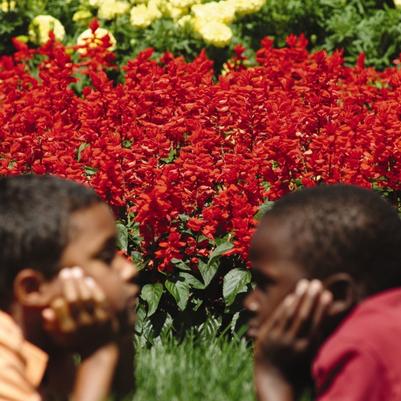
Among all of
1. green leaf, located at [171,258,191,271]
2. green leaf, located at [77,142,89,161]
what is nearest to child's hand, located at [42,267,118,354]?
green leaf, located at [171,258,191,271]

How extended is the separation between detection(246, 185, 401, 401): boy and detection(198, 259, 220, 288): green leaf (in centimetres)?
184

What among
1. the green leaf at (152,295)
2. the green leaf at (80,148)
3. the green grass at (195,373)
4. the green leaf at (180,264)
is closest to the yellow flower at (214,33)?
the green leaf at (80,148)

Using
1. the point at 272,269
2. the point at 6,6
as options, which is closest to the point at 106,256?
the point at 272,269

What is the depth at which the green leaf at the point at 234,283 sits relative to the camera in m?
4.71

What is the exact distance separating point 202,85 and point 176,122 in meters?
0.70

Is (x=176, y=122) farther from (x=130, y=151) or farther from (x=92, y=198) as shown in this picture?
(x=92, y=198)

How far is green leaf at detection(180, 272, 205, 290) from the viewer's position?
482 centimetres

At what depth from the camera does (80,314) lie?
284 cm

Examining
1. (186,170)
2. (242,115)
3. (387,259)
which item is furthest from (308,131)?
(387,259)

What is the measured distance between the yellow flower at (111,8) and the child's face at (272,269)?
6.41 meters

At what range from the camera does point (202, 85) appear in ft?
19.4

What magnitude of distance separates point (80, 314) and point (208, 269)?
6.66ft

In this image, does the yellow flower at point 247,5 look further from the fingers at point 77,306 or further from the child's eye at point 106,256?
the fingers at point 77,306

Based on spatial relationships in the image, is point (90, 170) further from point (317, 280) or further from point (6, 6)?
point (6, 6)
